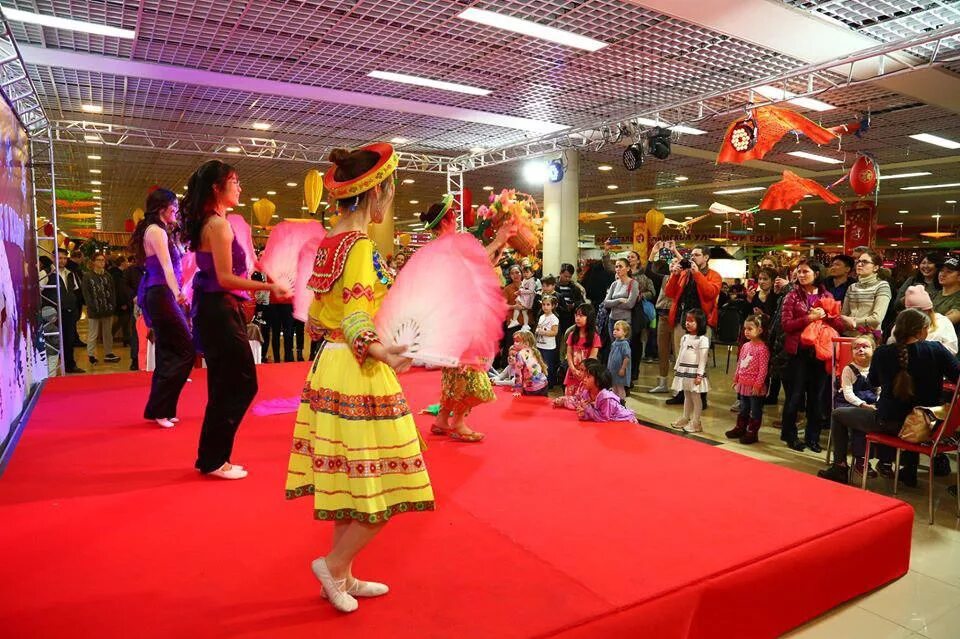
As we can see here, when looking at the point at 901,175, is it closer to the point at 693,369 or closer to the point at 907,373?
the point at 693,369

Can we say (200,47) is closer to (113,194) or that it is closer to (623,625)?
(623,625)

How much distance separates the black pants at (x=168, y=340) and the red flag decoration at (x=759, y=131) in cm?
564

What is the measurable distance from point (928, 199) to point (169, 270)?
1825 centimetres

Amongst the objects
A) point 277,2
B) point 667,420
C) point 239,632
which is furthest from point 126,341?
point 239,632

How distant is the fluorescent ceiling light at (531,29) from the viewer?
554cm

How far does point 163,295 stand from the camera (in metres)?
3.84

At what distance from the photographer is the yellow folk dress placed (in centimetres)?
183

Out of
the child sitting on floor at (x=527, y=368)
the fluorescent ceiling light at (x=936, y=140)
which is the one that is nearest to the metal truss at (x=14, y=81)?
the child sitting on floor at (x=527, y=368)

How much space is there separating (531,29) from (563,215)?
4.67m

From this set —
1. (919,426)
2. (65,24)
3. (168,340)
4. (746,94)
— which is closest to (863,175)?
(746,94)

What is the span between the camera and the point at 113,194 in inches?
715

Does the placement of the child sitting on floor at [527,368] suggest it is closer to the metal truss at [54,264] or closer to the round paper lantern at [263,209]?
the metal truss at [54,264]

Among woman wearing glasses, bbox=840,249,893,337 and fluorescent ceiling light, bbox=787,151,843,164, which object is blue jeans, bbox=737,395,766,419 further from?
fluorescent ceiling light, bbox=787,151,843,164

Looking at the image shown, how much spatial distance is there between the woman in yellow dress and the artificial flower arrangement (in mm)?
1272
